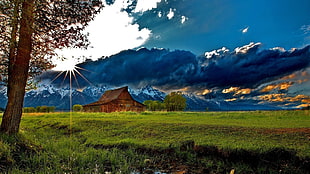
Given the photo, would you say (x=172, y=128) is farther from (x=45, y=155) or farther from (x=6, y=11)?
(x=6, y=11)

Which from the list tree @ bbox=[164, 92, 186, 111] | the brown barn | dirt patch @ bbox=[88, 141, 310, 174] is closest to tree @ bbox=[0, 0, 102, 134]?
dirt patch @ bbox=[88, 141, 310, 174]

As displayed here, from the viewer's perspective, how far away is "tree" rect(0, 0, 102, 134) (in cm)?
759

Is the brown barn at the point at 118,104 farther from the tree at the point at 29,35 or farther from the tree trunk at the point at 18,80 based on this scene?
the tree trunk at the point at 18,80

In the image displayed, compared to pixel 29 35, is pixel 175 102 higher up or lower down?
lower down

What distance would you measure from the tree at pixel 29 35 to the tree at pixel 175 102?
69813mm

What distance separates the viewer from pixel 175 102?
80688mm

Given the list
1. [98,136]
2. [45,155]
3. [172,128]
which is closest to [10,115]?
[45,155]

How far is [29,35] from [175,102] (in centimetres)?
7397

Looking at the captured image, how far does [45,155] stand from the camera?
6219mm

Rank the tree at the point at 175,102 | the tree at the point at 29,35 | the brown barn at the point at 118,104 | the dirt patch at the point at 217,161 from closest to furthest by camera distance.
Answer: the dirt patch at the point at 217,161 → the tree at the point at 29,35 → the brown barn at the point at 118,104 → the tree at the point at 175,102

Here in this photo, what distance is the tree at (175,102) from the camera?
79.4m

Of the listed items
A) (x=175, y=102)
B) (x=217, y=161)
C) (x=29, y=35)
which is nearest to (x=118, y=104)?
A: (x=175, y=102)

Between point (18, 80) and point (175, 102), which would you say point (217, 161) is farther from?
point (175, 102)

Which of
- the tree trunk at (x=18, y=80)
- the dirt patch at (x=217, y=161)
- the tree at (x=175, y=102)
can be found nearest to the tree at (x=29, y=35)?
the tree trunk at (x=18, y=80)
